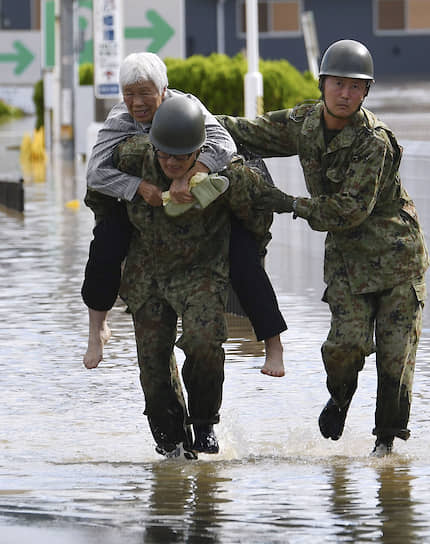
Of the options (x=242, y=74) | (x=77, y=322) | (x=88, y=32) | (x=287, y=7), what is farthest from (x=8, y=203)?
(x=287, y=7)

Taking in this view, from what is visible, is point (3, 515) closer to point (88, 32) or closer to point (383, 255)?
point (383, 255)

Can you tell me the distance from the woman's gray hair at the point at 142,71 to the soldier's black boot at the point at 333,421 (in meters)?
1.56

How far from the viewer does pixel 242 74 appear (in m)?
26.4

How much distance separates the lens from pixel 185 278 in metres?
6.36

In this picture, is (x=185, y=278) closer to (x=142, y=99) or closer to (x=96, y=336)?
(x=96, y=336)

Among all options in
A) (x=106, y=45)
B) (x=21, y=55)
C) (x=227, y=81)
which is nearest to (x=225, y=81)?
(x=227, y=81)

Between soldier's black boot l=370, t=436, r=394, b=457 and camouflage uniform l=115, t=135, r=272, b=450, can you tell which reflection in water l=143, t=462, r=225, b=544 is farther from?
soldier's black boot l=370, t=436, r=394, b=457

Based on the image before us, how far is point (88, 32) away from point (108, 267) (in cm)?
4227

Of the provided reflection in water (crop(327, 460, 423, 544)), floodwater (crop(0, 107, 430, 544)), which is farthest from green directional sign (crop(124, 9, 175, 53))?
reflection in water (crop(327, 460, 423, 544))

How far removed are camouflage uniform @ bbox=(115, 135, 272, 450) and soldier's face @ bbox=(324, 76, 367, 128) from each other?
0.41m

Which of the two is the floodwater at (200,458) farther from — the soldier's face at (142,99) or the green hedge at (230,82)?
the green hedge at (230,82)

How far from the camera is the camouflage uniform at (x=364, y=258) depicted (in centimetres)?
644

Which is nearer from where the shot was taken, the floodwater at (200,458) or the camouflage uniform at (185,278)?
the floodwater at (200,458)

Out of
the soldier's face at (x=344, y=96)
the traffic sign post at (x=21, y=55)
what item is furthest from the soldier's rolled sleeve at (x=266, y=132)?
the traffic sign post at (x=21, y=55)
